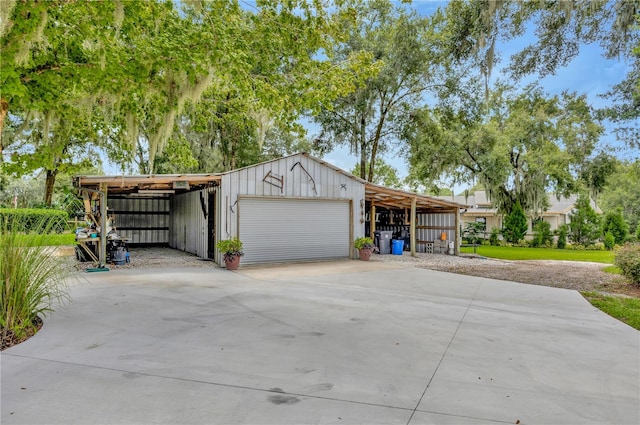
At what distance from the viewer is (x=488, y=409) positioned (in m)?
2.34

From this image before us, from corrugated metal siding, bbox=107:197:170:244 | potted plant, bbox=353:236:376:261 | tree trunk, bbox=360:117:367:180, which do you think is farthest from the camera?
tree trunk, bbox=360:117:367:180

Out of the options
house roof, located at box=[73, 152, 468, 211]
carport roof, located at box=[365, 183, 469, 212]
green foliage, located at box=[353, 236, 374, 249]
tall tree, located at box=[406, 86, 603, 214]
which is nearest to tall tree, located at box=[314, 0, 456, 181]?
tall tree, located at box=[406, 86, 603, 214]

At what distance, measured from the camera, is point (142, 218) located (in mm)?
15680

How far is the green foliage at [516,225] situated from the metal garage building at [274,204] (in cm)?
807

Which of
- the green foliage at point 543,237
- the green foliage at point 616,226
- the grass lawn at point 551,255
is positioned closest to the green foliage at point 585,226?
the green foliage at point 616,226

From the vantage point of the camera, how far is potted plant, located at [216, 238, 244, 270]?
894 cm

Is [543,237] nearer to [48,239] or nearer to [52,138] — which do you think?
[48,239]

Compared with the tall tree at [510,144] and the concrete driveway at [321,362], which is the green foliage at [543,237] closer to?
the tall tree at [510,144]

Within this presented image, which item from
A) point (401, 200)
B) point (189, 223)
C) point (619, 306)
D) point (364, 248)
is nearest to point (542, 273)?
point (619, 306)

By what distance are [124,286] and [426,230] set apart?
39.1ft

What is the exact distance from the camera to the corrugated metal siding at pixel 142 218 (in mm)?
15000

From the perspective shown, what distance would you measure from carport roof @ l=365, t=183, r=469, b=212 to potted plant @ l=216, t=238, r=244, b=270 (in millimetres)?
4978

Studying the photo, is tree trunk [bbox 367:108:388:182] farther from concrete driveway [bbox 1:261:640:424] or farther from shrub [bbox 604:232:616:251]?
concrete driveway [bbox 1:261:640:424]

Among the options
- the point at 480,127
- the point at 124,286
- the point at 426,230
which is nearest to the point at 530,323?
the point at 124,286
